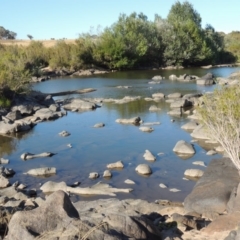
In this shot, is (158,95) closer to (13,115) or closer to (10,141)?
(13,115)

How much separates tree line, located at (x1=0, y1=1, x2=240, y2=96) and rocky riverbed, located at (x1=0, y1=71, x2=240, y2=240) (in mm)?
53203

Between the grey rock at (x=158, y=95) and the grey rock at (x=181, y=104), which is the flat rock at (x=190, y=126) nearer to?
the grey rock at (x=181, y=104)

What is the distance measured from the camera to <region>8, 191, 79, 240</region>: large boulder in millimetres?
8859

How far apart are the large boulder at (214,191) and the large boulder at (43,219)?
6.59 metres

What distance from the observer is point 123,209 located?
15.0 metres

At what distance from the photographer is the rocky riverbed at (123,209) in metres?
9.09

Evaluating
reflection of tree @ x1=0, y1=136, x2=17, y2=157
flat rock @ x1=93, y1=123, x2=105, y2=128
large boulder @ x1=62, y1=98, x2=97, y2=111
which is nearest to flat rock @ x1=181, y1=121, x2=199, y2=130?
flat rock @ x1=93, y1=123, x2=105, y2=128

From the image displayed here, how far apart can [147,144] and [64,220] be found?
18042 millimetres

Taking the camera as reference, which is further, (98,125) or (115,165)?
(98,125)

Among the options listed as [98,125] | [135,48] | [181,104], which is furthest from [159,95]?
[135,48]

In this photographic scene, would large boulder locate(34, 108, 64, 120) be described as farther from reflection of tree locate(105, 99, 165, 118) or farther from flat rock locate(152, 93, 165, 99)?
flat rock locate(152, 93, 165, 99)

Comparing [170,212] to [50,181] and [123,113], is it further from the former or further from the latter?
[123,113]

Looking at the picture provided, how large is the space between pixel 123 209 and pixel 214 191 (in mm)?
3578

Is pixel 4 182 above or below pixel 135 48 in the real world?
below
